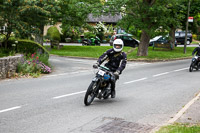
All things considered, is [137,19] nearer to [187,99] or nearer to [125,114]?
[187,99]

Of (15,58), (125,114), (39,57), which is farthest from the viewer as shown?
(39,57)

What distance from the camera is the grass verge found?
5931mm

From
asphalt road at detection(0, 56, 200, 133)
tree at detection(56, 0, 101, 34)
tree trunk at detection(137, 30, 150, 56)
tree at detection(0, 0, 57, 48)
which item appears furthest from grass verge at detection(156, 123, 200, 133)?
tree trunk at detection(137, 30, 150, 56)

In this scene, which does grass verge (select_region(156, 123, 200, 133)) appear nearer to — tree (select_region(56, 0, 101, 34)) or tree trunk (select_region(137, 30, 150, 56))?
tree (select_region(56, 0, 101, 34))

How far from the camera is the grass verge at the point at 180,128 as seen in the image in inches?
234

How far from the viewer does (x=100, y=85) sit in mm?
8711

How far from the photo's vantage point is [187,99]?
32.8 feet

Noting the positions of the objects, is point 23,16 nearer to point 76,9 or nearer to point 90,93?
point 76,9

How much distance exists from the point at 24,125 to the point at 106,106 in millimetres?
2712

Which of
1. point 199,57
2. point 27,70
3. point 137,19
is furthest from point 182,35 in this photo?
point 27,70

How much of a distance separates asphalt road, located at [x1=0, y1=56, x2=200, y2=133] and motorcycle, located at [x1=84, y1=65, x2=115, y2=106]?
9.3 inches

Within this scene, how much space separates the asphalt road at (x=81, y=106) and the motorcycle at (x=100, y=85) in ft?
0.78

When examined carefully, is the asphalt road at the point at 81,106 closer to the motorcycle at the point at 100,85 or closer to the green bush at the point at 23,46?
the motorcycle at the point at 100,85

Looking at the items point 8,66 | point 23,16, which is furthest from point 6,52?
point 8,66
